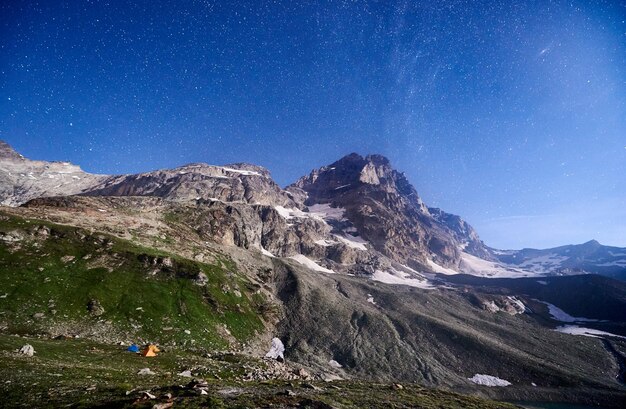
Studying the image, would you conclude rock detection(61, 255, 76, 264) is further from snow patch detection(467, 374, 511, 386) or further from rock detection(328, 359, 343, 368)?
snow patch detection(467, 374, 511, 386)

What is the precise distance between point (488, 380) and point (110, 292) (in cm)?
11073

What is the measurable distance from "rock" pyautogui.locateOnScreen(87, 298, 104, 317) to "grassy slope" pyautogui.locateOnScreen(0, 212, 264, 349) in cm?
90

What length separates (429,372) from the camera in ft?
321

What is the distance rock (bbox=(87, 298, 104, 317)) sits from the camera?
218ft

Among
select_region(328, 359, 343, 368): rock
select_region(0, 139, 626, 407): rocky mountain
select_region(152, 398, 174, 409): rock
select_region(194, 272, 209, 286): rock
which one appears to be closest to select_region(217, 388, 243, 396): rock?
select_region(152, 398, 174, 409): rock

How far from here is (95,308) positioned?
222 feet

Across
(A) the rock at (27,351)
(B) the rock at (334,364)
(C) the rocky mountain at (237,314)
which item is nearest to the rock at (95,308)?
(C) the rocky mountain at (237,314)

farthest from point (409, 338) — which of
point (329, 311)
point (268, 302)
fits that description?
point (268, 302)

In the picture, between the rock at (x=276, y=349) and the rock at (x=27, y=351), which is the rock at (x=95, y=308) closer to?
the rock at (x=27, y=351)

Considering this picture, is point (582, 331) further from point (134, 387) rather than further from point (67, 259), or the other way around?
point (67, 259)

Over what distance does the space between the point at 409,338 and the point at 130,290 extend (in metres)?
93.2

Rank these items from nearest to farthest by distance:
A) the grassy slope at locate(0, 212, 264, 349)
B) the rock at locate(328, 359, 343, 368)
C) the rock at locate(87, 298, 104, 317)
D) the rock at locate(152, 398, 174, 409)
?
the rock at locate(152, 398, 174, 409)
the grassy slope at locate(0, 212, 264, 349)
the rock at locate(87, 298, 104, 317)
the rock at locate(328, 359, 343, 368)

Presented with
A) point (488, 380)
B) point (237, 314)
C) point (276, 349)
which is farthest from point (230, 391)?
point (488, 380)

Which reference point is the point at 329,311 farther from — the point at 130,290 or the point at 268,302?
the point at 130,290
